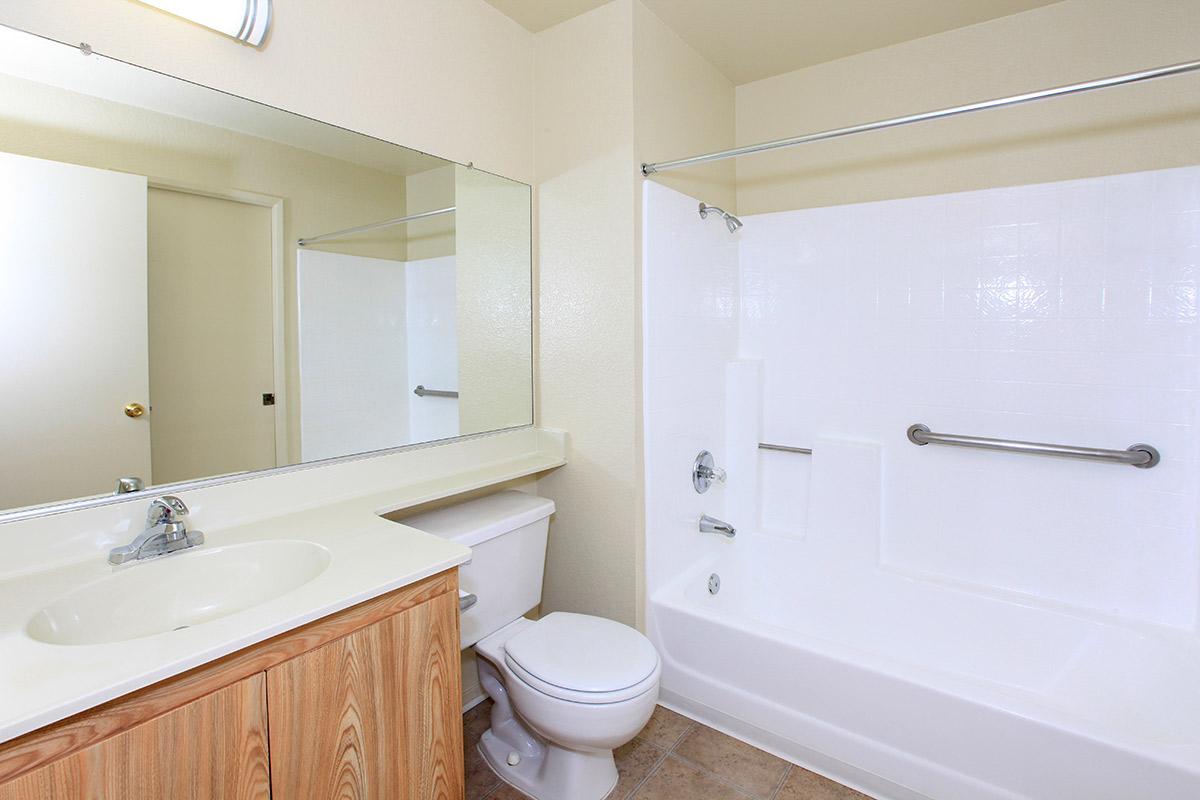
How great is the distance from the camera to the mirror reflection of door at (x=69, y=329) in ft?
3.71

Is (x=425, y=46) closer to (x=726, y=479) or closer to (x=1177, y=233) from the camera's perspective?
(x=726, y=479)

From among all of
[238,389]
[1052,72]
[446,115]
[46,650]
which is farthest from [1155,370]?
[46,650]

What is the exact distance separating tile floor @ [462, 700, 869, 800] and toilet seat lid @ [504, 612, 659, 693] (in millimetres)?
413

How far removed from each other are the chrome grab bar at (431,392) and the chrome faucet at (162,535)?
0.73 m

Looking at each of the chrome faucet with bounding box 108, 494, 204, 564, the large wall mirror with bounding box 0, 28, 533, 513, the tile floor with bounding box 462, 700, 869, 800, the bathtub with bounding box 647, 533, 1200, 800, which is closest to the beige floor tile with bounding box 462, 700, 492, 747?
the tile floor with bounding box 462, 700, 869, 800

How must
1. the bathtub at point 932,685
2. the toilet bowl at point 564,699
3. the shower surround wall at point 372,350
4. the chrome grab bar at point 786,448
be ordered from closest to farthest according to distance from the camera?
the bathtub at point 932,685 < the toilet bowl at point 564,699 < the shower surround wall at point 372,350 < the chrome grab bar at point 786,448

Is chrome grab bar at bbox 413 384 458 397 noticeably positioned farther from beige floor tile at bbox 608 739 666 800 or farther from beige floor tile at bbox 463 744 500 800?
beige floor tile at bbox 608 739 666 800

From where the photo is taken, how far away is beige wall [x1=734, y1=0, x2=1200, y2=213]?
186 centimetres

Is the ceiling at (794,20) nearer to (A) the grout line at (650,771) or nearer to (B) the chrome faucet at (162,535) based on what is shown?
(B) the chrome faucet at (162,535)

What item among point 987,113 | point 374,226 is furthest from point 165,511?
point 987,113

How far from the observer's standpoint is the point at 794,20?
2.09m

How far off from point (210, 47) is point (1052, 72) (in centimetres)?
249

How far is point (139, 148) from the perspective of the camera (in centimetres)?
128

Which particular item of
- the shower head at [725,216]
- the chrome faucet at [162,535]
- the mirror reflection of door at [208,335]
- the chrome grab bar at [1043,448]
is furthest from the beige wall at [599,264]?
the chrome faucet at [162,535]
